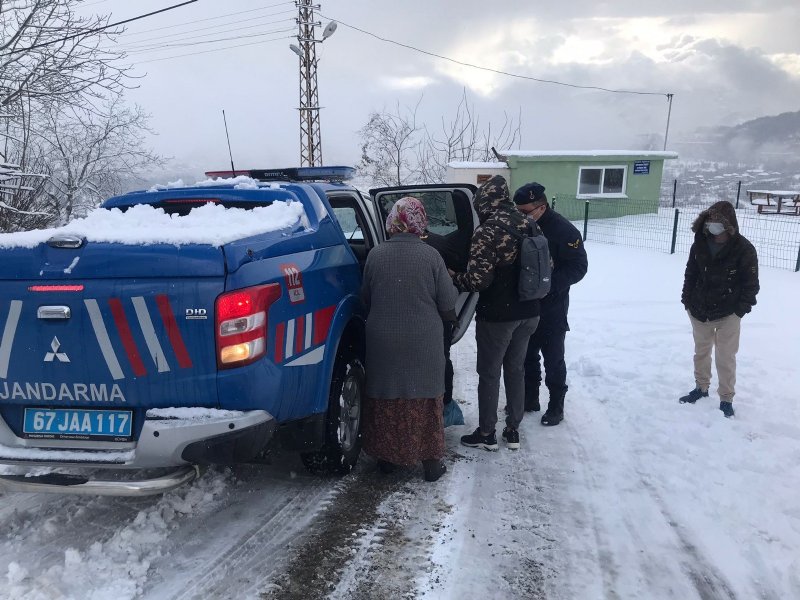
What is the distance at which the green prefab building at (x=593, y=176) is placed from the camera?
20.3 meters

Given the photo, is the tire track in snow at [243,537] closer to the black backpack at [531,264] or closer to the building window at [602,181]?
the black backpack at [531,264]

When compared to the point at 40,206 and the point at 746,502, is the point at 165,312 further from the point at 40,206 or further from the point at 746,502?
the point at 40,206

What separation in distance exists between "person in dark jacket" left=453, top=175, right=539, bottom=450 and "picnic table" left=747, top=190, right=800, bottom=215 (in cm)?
2205

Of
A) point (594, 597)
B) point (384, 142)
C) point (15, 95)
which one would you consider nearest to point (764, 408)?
point (594, 597)

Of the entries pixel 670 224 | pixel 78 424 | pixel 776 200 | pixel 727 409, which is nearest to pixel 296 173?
pixel 78 424

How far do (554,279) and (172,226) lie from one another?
2.84 m

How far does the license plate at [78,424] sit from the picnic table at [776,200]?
2458 cm

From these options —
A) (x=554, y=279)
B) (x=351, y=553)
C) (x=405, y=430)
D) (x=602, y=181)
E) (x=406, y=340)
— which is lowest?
(x=351, y=553)

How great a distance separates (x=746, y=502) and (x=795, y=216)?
21.8 metres

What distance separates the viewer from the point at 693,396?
4824 millimetres

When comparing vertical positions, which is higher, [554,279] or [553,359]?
[554,279]

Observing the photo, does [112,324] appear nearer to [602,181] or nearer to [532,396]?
[532,396]

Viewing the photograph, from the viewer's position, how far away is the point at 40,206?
1073 centimetres

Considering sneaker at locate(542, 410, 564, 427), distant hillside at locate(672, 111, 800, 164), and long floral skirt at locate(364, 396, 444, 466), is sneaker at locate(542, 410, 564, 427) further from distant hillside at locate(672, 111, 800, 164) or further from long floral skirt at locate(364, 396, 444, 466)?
distant hillside at locate(672, 111, 800, 164)
